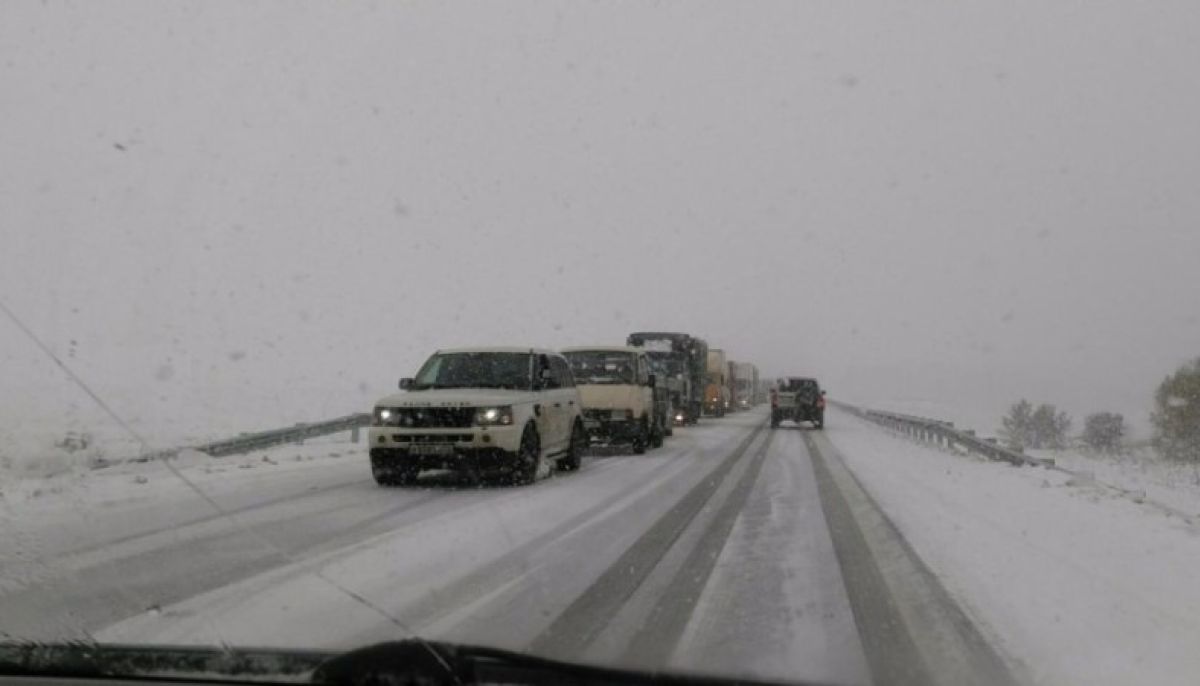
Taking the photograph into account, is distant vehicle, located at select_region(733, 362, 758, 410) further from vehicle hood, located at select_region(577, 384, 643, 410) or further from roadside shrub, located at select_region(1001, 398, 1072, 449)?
roadside shrub, located at select_region(1001, 398, 1072, 449)

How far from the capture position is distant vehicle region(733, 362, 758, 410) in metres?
59.1

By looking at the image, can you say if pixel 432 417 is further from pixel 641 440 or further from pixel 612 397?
pixel 641 440

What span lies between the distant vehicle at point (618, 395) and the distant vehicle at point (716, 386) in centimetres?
2256

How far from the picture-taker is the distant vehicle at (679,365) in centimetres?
3231

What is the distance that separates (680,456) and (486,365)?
672cm

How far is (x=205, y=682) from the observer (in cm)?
316

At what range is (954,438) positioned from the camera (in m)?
21.9

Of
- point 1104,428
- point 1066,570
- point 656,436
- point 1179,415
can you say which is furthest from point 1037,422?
point 1066,570

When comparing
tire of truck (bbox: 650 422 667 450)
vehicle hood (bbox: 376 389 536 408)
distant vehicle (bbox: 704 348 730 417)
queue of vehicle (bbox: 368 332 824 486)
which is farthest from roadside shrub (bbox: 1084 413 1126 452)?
vehicle hood (bbox: 376 389 536 408)

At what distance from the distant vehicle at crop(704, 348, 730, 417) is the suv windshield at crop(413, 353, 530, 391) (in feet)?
98.6

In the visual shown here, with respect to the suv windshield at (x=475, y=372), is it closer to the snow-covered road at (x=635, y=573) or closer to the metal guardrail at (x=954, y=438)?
the snow-covered road at (x=635, y=573)

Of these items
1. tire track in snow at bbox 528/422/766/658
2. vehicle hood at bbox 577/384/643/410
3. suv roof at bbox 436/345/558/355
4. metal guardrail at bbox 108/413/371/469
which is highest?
suv roof at bbox 436/345/558/355

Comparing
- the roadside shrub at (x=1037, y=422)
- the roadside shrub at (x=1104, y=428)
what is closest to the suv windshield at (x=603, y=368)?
the roadside shrub at (x=1104, y=428)

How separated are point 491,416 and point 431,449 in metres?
0.85
